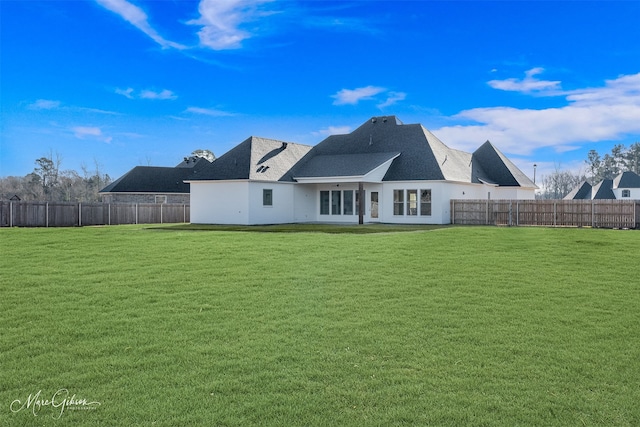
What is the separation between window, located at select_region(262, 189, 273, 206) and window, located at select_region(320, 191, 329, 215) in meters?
3.74

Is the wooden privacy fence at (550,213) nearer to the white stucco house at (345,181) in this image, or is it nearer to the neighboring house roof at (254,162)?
the white stucco house at (345,181)

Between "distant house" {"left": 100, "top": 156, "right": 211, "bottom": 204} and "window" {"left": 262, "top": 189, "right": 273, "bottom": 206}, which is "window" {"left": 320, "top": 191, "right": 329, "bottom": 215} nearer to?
"window" {"left": 262, "top": 189, "right": 273, "bottom": 206}

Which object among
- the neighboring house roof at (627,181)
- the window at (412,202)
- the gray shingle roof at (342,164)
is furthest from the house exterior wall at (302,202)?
the neighboring house roof at (627,181)

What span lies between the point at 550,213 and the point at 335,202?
12.5 metres

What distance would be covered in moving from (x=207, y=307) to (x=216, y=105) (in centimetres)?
2857

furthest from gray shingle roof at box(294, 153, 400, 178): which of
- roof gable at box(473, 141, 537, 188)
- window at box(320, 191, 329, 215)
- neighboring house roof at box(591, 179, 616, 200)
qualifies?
neighboring house roof at box(591, 179, 616, 200)

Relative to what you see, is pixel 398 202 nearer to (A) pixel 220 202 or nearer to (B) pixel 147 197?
(A) pixel 220 202

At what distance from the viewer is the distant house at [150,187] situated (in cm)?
5003

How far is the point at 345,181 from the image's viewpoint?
102 feet

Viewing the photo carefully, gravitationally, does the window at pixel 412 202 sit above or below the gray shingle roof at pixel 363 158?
below

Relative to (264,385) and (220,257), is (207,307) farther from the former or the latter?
(220,257)

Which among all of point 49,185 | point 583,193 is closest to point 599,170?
point 583,193

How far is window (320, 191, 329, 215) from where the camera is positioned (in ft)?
112

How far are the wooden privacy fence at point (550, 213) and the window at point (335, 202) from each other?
6.91 metres
